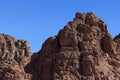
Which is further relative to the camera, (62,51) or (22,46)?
(22,46)

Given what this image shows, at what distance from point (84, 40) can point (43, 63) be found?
26.0 feet

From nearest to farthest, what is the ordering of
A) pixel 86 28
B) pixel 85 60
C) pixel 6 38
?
pixel 85 60 < pixel 86 28 < pixel 6 38

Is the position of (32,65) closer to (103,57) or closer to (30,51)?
(103,57)

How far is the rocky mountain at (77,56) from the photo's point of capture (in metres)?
70.9

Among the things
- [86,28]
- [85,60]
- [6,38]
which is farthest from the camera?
[6,38]

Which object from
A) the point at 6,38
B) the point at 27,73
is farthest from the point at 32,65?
the point at 6,38

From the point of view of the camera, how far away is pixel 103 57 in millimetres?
75125

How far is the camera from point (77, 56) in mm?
72438

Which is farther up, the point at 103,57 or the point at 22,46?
the point at 22,46

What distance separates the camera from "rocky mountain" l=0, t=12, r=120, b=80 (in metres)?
70.9

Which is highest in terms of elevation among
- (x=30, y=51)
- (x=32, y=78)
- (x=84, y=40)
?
(x=30, y=51)

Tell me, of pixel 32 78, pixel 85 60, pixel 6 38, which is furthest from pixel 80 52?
pixel 6 38

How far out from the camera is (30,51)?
Result: 180750 mm

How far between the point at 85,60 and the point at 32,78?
9.01 m
